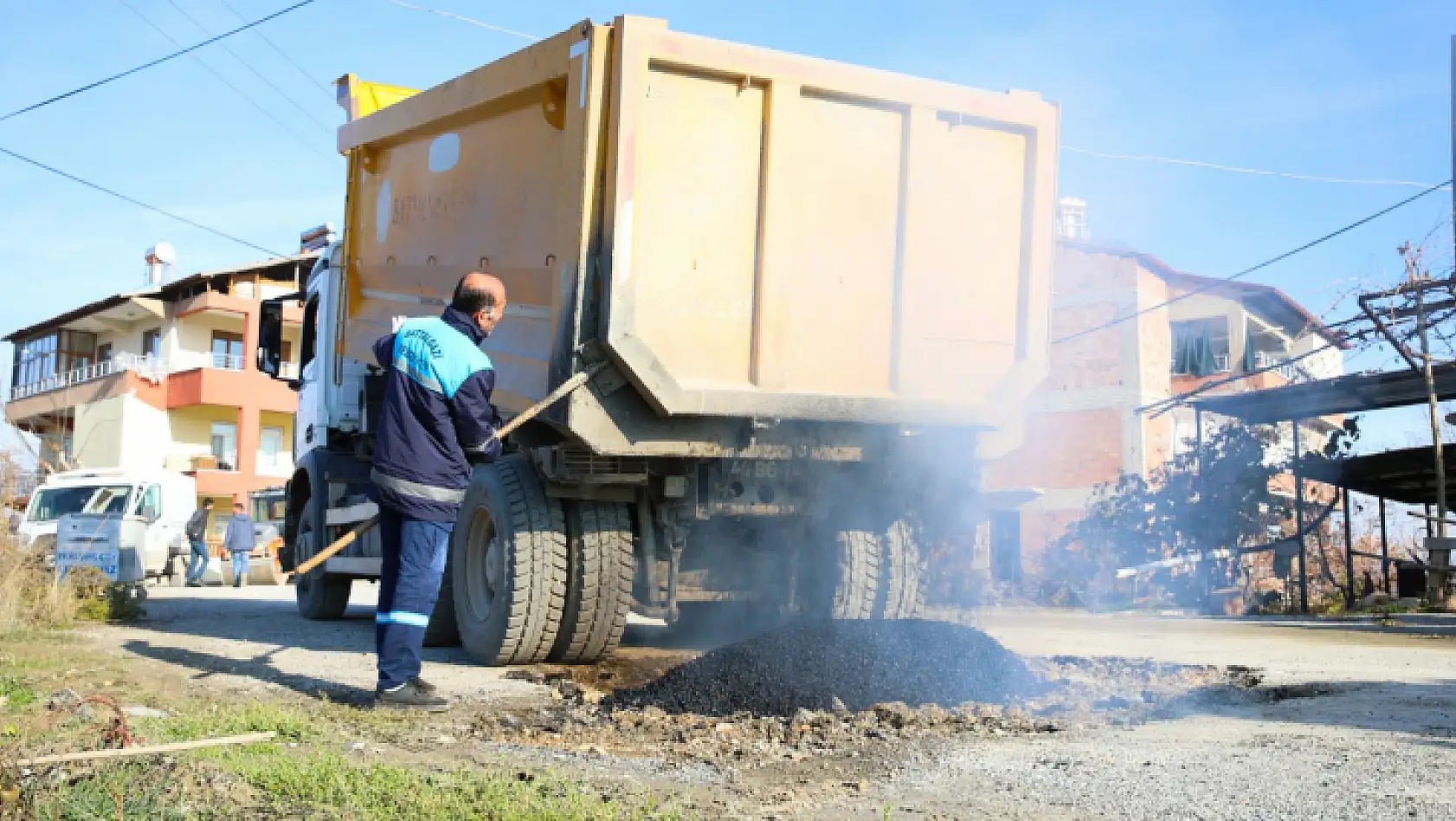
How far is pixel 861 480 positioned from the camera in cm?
670

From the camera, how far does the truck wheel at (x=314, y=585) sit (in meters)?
9.49

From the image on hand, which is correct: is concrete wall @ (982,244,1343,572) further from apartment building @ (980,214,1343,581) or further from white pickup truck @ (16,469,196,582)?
white pickup truck @ (16,469,196,582)

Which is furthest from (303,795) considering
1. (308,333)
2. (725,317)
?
(308,333)

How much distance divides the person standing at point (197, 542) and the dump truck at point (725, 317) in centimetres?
1536

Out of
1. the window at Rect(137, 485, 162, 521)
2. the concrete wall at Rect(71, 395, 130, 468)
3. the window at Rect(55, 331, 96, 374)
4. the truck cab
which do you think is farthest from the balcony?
the window at Rect(137, 485, 162, 521)

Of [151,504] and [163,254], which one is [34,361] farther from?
[151,504]

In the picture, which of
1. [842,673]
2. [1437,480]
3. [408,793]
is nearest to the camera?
[408,793]

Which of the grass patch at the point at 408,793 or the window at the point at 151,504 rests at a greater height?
the window at the point at 151,504

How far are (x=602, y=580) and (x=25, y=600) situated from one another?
528cm

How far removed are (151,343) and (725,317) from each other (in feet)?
142

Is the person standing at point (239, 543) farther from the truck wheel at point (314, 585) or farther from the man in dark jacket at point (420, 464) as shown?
the man in dark jacket at point (420, 464)

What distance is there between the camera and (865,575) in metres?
6.84

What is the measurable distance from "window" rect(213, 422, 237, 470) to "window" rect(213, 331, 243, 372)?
2098mm

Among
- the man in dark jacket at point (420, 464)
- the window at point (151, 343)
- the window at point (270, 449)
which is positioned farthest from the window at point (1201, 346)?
the window at point (151, 343)
